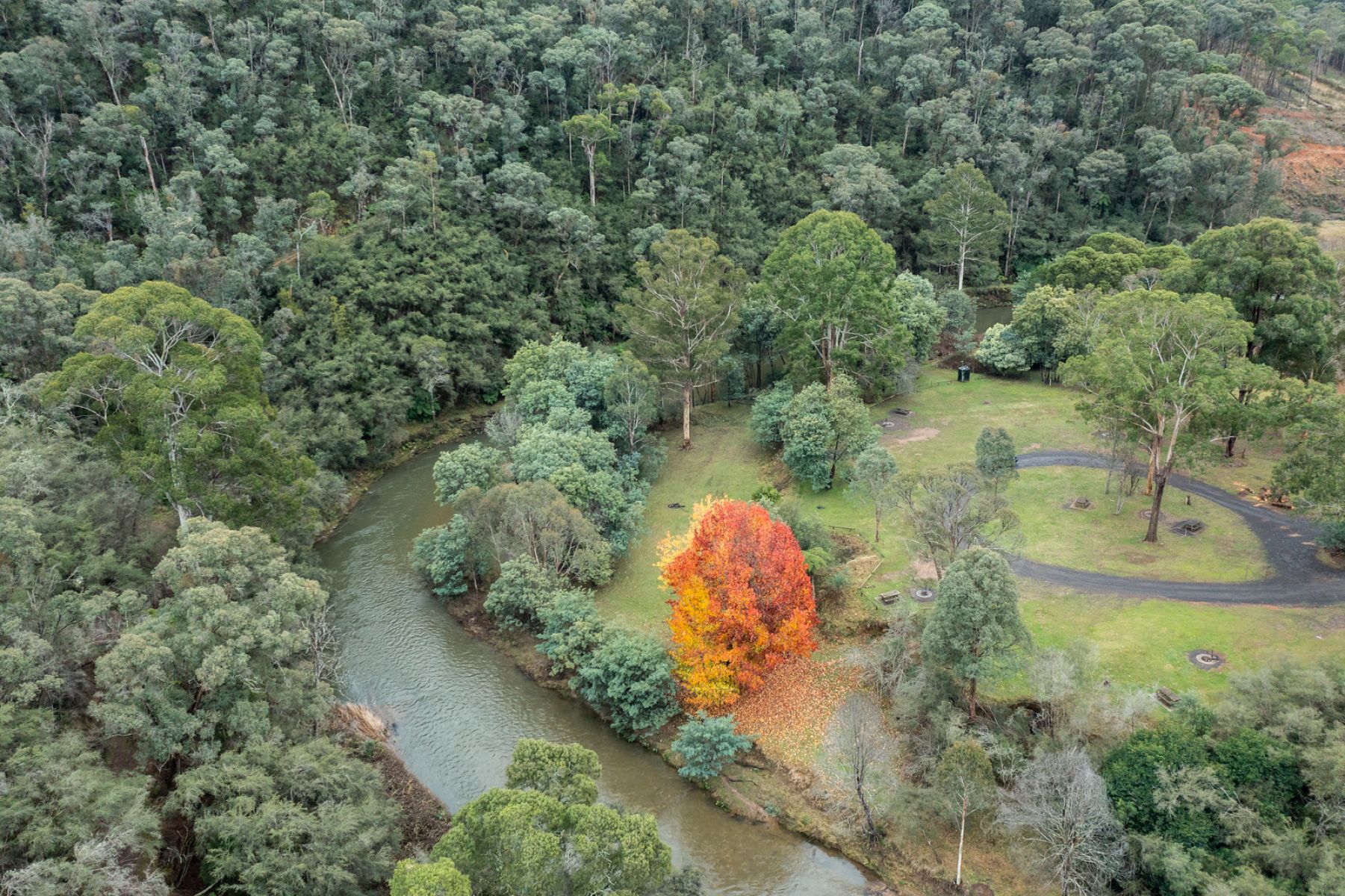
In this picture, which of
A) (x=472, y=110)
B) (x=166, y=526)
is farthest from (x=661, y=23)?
(x=166, y=526)

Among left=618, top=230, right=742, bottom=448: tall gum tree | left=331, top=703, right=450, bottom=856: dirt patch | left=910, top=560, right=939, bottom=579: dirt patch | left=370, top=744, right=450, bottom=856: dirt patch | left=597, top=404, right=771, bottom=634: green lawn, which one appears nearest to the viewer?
left=370, top=744, right=450, bottom=856: dirt patch

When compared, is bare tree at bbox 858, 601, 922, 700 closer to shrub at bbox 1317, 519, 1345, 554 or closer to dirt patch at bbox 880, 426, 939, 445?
shrub at bbox 1317, 519, 1345, 554

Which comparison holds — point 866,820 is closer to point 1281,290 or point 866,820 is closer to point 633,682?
point 633,682

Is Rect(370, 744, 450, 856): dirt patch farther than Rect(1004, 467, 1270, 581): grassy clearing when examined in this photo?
No

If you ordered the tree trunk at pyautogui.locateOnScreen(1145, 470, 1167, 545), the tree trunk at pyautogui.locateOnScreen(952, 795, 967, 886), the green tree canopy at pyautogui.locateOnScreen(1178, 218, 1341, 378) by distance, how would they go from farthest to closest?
the green tree canopy at pyautogui.locateOnScreen(1178, 218, 1341, 378)
the tree trunk at pyautogui.locateOnScreen(1145, 470, 1167, 545)
the tree trunk at pyautogui.locateOnScreen(952, 795, 967, 886)

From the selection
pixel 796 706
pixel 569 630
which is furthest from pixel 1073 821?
pixel 569 630

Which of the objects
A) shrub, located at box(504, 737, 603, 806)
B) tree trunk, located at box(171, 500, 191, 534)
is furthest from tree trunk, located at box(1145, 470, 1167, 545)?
tree trunk, located at box(171, 500, 191, 534)
